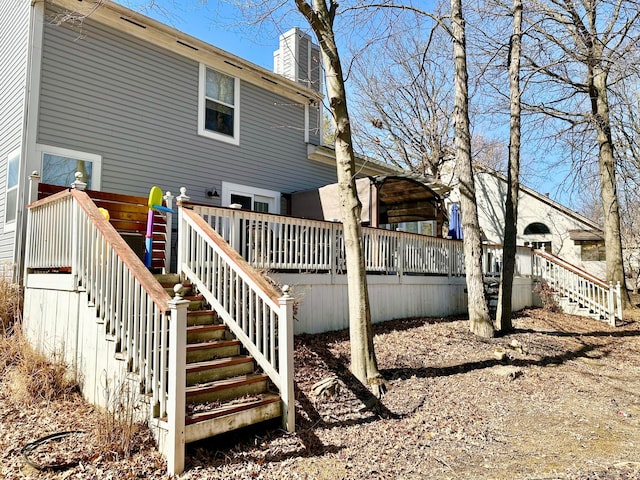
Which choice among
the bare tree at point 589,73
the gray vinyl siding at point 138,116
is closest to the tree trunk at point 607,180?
the bare tree at point 589,73

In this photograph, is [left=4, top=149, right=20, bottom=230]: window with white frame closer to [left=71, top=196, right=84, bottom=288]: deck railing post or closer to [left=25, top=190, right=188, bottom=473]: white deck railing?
[left=25, top=190, right=188, bottom=473]: white deck railing

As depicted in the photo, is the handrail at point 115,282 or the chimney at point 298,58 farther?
the chimney at point 298,58

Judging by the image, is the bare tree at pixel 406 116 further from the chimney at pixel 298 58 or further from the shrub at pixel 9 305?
the shrub at pixel 9 305

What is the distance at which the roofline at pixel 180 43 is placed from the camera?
7.75 m

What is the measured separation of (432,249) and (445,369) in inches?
164

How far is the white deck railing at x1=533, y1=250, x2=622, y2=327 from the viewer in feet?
38.2

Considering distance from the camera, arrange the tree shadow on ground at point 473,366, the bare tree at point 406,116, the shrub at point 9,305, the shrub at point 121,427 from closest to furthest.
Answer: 1. the shrub at point 121,427
2. the tree shadow on ground at point 473,366
3. the shrub at point 9,305
4. the bare tree at point 406,116

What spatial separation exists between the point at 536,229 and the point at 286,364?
21.5 m

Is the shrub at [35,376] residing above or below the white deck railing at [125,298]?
below

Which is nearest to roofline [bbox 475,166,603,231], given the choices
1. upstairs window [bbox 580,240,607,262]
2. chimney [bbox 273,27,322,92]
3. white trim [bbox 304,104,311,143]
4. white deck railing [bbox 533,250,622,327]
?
upstairs window [bbox 580,240,607,262]

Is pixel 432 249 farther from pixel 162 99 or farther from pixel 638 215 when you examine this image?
pixel 638 215

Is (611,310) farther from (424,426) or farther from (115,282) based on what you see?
(115,282)

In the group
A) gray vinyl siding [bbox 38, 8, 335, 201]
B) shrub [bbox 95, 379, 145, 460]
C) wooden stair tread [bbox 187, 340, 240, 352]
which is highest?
gray vinyl siding [bbox 38, 8, 335, 201]

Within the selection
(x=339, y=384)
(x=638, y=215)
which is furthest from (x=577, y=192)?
(x=339, y=384)
